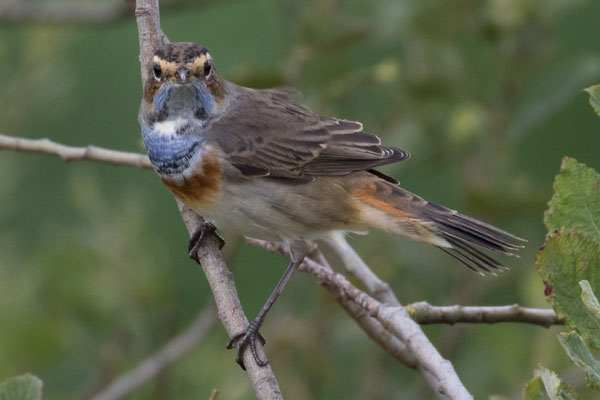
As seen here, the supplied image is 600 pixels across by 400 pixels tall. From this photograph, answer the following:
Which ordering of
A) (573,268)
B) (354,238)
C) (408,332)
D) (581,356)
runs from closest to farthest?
(581,356) → (573,268) → (408,332) → (354,238)

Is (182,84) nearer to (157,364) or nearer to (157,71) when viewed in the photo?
(157,71)

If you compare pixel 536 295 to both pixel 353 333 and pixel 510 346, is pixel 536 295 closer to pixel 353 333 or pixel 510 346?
pixel 510 346

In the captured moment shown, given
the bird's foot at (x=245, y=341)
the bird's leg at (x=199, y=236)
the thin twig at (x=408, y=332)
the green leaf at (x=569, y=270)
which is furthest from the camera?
the bird's leg at (x=199, y=236)

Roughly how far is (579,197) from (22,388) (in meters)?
1.63

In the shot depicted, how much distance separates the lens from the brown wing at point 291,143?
14.7 ft

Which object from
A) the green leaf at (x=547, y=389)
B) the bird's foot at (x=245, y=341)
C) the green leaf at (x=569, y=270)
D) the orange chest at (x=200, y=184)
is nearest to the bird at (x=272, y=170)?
the orange chest at (x=200, y=184)

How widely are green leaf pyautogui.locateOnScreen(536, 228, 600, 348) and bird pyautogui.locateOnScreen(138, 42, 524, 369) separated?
60.4 inches

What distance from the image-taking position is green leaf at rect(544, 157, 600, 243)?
105 inches

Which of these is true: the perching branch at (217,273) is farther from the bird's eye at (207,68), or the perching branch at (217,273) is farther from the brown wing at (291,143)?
the brown wing at (291,143)

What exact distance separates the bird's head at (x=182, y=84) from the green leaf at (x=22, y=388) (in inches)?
70.6

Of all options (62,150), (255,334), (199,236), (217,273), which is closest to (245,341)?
(255,334)

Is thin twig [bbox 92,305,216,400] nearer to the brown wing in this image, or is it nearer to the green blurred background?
the green blurred background

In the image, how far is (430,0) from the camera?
525 centimetres

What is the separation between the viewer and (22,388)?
8.67 ft
